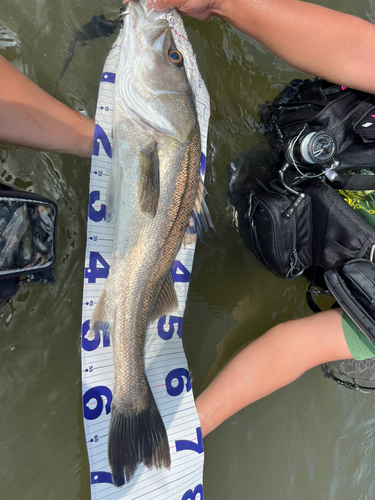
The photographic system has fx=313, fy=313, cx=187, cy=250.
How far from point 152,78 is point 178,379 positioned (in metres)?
1.55

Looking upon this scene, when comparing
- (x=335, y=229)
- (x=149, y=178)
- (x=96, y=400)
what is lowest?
(x=96, y=400)

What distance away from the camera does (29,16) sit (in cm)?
172

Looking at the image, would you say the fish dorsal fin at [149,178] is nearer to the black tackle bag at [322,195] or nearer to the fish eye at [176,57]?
the fish eye at [176,57]

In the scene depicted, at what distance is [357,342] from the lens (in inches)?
68.2

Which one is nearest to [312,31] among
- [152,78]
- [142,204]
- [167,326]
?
[152,78]

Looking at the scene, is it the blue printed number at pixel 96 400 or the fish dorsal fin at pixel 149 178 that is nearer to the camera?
the fish dorsal fin at pixel 149 178

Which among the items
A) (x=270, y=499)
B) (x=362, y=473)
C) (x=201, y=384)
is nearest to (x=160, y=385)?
(x=201, y=384)

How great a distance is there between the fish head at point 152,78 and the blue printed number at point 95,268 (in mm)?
670

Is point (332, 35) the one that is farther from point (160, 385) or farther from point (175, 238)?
point (160, 385)

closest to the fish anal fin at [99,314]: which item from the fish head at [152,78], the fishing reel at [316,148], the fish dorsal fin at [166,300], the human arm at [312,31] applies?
the fish dorsal fin at [166,300]

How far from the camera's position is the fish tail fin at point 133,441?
4.89 feet

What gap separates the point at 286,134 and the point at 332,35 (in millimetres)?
533

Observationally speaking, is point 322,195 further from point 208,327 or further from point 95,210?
point 95,210

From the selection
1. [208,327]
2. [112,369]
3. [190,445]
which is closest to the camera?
[112,369]
